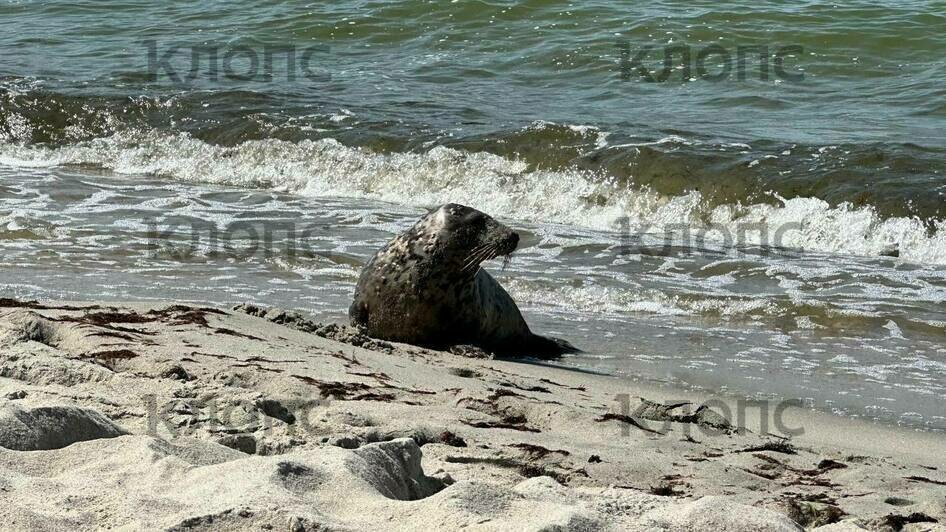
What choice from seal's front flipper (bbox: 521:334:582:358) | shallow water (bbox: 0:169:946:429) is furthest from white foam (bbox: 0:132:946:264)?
seal's front flipper (bbox: 521:334:582:358)

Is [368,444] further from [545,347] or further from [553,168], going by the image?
[553,168]

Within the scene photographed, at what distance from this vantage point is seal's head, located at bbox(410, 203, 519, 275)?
6586mm

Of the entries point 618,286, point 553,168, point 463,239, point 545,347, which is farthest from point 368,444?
point 553,168

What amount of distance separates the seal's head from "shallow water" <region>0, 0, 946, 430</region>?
735 mm

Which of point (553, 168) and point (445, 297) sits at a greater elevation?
point (553, 168)

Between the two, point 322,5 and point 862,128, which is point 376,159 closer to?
point 862,128

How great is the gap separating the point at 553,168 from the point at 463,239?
5.64 metres

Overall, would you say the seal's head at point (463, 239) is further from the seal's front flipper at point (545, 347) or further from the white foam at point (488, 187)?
the white foam at point (488, 187)

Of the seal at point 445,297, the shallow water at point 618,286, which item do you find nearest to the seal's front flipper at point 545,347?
the seal at point 445,297

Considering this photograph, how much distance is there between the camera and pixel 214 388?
4141 mm

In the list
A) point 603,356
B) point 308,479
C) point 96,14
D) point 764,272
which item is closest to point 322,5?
point 96,14

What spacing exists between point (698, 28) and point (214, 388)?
47.9 feet

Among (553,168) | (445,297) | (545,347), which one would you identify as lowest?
(545,347)

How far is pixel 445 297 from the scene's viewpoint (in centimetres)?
665
